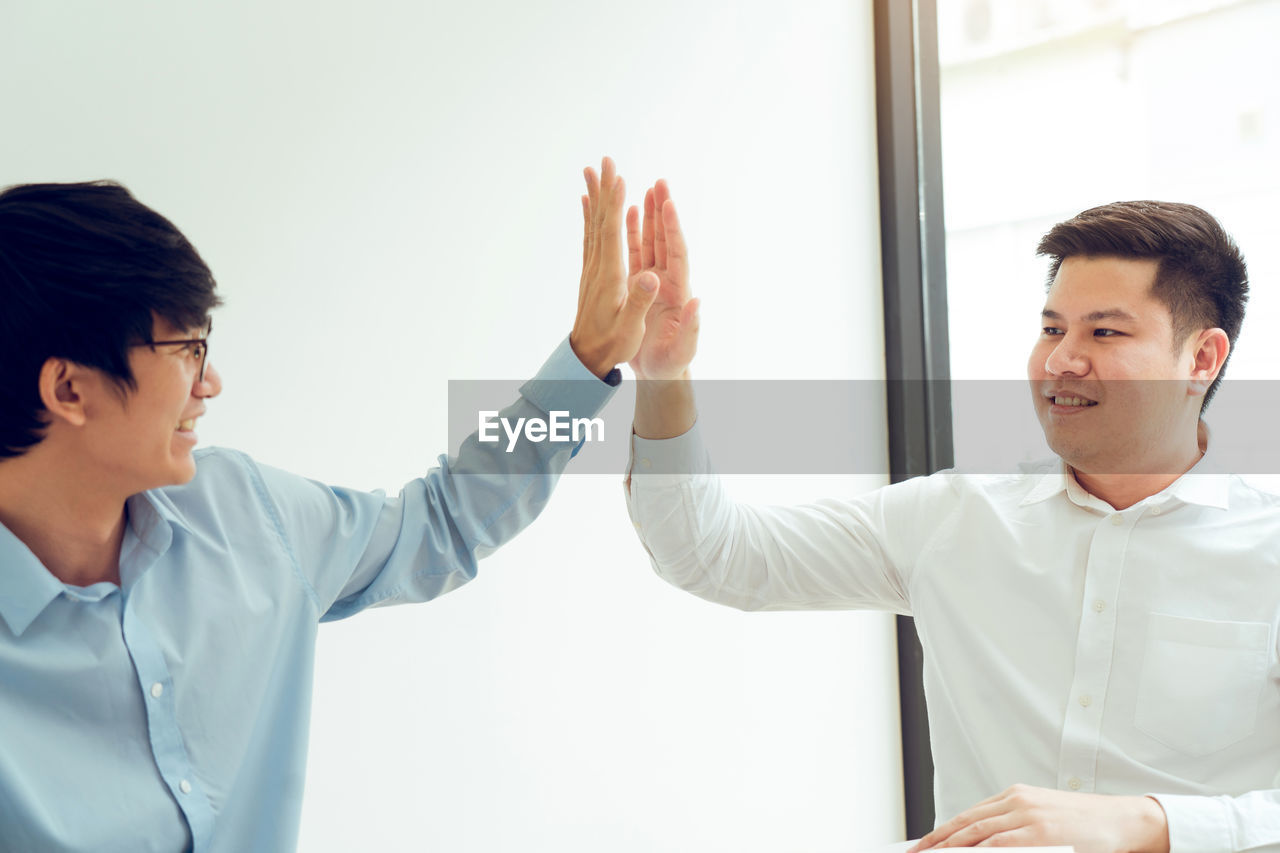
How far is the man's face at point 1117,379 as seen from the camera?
61.8 inches

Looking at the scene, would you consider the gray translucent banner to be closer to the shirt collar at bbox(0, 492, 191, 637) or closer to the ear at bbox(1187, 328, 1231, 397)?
the ear at bbox(1187, 328, 1231, 397)

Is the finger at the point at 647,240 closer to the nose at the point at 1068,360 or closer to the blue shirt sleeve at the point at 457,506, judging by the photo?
the blue shirt sleeve at the point at 457,506

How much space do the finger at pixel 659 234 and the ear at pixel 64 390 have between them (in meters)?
0.78

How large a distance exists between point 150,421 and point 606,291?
1.99 feet

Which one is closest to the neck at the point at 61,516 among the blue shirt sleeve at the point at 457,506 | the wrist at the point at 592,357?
the blue shirt sleeve at the point at 457,506

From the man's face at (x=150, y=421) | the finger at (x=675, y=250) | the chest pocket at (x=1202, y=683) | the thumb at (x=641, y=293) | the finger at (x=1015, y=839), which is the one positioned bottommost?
the finger at (x=1015, y=839)

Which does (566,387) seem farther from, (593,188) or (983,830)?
(983,830)

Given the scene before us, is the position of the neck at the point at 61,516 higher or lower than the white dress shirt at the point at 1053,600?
higher

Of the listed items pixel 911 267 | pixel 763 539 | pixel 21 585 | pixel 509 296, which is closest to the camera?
pixel 21 585

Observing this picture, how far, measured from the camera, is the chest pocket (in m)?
1.43

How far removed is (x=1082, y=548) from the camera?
1592 millimetres

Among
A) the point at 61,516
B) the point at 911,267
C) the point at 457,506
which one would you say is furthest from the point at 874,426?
the point at 61,516

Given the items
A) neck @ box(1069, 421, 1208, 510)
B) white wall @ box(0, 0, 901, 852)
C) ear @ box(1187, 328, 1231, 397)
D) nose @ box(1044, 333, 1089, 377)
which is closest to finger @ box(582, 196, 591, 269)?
white wall @ box(0, 0, 901, 852)

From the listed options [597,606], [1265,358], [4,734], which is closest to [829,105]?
[1265,358]
